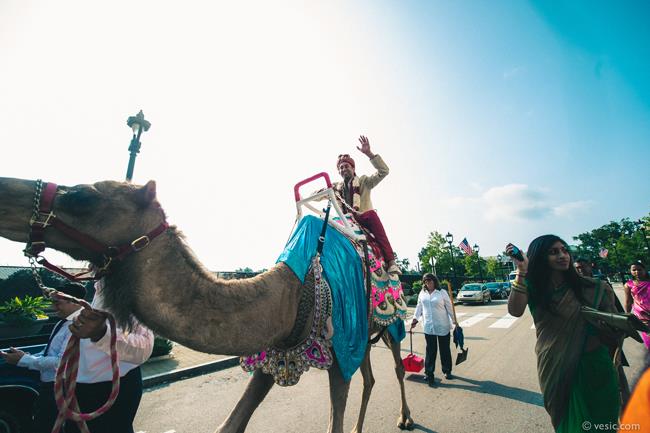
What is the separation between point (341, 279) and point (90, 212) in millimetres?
1833

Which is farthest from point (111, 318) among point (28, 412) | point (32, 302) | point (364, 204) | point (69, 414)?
point (32, 302)

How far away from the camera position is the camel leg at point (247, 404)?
2.20 m

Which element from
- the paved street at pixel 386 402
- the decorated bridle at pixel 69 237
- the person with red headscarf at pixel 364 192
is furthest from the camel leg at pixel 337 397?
the paved street at pixel 386 402

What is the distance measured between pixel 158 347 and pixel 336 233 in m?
8.24

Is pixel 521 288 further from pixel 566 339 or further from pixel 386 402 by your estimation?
pixel 386 402

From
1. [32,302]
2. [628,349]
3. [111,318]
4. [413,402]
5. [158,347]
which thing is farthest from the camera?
[158,347]

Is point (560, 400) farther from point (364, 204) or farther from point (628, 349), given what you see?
point (628, 349)

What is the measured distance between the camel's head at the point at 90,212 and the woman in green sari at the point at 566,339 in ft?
9.77

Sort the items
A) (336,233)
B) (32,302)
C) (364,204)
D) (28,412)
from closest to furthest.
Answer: (336,233)
(28,412)
(364,204)
(32,302)

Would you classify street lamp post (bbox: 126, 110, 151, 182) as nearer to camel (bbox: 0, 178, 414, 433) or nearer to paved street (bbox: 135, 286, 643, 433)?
paved street (bbox: 135, 286, 643, 433)

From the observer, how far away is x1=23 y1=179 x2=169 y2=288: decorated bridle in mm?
1462

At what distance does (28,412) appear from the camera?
3791 mm

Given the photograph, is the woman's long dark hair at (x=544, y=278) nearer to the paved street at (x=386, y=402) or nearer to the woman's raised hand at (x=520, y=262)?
the woman's raised hand at (x=520, y=262)

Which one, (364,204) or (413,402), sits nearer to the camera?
(364,204)
